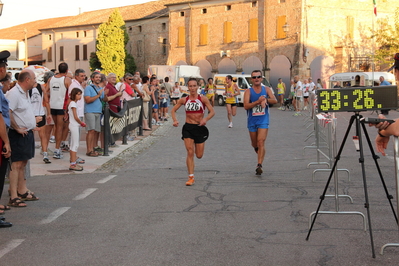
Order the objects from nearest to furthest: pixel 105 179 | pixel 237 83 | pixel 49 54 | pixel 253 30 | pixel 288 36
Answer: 1. pixel 105 179
2. pixel 237 83
3. pixel 288 36
4. pixel 253 30
5. pixel 49 54

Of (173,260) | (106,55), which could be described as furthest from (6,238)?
(106,55)

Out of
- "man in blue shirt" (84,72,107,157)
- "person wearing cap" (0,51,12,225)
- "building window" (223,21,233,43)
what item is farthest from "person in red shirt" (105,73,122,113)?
"building window" (223,21,233,43)

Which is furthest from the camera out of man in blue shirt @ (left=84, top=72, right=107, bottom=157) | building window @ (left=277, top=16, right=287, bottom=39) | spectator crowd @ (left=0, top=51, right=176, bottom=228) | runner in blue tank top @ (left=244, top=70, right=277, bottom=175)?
building window @ (left=277, top=16, right=287, bottom=39)

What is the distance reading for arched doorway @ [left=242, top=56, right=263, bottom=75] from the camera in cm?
5053

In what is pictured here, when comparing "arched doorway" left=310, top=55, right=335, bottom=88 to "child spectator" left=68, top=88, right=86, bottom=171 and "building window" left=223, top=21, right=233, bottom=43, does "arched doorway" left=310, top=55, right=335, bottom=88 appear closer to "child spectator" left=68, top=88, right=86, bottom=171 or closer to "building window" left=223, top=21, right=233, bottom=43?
"building window" left=223, top=21, right=233, bottom=43

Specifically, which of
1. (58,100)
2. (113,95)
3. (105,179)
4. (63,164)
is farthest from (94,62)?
(105,179)

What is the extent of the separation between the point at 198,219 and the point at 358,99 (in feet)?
7.89

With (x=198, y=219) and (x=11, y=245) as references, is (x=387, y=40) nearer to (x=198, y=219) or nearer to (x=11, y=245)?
(x=198, y=219)

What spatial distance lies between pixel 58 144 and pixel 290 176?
17.2 ft

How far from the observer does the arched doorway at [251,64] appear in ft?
166

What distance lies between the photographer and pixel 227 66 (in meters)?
53.5

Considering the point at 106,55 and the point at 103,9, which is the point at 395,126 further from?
the point at 103,9

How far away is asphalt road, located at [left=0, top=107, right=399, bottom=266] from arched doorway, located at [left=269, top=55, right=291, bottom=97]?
1386 inches

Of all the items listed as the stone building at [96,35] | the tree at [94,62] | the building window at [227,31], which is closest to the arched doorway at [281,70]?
the building window at [227,31]
